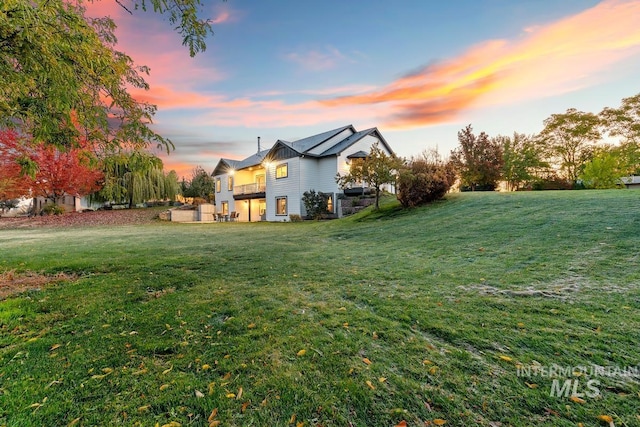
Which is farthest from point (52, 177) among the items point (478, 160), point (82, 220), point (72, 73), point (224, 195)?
point (478, 160)

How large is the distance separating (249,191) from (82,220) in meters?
14.0

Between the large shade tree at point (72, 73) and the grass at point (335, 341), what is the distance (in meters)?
2.51

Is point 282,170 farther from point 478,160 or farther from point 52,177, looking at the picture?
point 52,177

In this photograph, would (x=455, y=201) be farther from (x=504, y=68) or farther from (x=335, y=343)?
(x=335, y=343)

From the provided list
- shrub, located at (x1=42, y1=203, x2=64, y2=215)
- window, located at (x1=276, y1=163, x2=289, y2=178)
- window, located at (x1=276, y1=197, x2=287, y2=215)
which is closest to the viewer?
window, located at (x1=276, y1=163, x2=289, y2=178)

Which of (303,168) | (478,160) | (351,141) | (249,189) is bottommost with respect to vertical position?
(249,189)

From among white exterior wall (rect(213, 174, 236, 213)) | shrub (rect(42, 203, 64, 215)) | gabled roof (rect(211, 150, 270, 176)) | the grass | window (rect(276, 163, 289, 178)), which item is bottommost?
the grass

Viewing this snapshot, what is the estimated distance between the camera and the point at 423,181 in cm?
1302

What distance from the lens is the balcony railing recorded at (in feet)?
84.9

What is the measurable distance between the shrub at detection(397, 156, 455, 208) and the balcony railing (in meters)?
15.1

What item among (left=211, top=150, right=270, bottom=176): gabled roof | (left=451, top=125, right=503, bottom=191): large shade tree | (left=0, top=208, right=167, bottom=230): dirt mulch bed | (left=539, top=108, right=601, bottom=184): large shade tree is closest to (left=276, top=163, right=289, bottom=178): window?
(left=211, top=150, right=270, bottom=176): gabled roof

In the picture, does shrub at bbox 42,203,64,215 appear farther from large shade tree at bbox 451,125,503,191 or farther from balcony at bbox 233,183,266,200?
large shade tree at bbox 451,125,503,191

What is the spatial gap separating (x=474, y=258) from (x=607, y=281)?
2.05 meters

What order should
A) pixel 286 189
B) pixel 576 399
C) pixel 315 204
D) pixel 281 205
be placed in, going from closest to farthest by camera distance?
pixel 576 399, pixel 315 204, pixel 286 189, pixel 281 205
